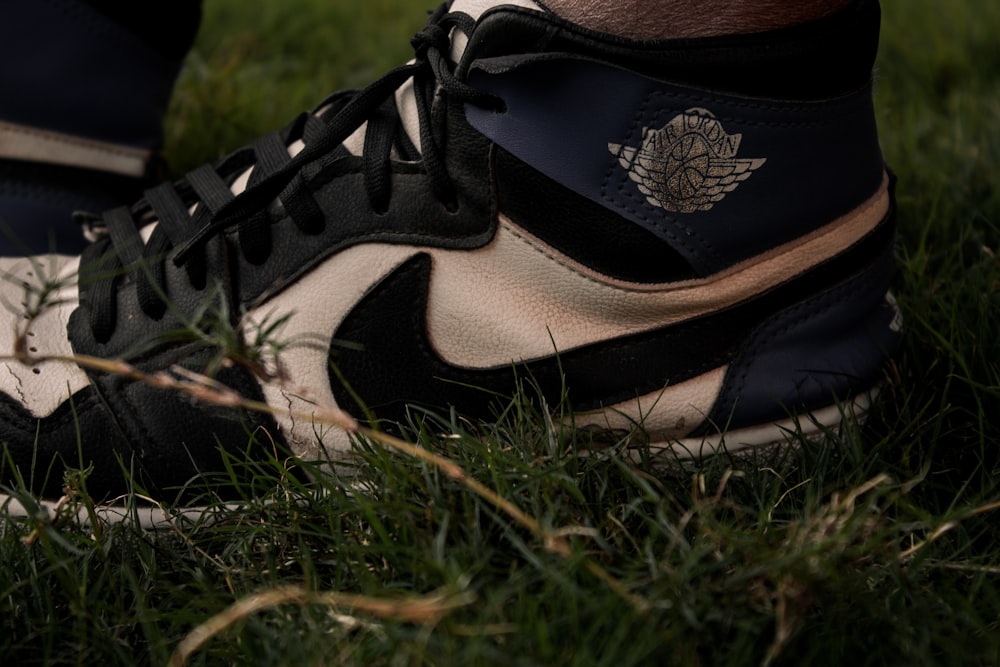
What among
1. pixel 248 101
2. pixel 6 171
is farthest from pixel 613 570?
pixel 248 101

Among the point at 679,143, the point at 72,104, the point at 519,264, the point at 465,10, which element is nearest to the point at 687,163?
the point at 679,143

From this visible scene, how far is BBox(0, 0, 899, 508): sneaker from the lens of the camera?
1111 millimetres

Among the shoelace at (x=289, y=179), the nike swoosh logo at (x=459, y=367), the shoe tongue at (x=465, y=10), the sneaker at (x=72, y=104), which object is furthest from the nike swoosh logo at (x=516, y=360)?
the sneaker at (x=72, y=104)

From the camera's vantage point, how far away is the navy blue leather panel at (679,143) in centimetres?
109

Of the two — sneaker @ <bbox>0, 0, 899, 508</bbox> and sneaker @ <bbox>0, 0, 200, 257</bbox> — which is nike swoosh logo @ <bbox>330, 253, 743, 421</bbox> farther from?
sneaker @ <bbox>0, 0, 200, 257</bbox>

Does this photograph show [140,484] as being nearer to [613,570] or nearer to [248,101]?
[613,570]

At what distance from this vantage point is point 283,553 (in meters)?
1.14

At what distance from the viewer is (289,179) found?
1.26 m

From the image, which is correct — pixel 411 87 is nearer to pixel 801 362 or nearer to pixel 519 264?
pixel 519 264

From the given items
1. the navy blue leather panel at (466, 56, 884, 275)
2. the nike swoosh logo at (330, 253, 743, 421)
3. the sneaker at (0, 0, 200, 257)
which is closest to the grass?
the nike swoosh logo at (330, 253, 743, 421)

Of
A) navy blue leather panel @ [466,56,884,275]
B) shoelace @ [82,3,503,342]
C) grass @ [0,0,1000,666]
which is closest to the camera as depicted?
grass @ [0,0,1000,666]

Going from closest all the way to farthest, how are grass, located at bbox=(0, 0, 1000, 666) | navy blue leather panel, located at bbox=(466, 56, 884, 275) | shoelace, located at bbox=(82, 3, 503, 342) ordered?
grass, located at bbox=(0, 0, 1000, 666)
navy blue leather panel, located at bbox=(466, 56, 884, 275)
shoelace, located at bbox=(82, 3, 503, 342)

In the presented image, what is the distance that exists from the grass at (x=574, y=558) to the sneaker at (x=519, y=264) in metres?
0.09

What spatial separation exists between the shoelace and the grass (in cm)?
30
